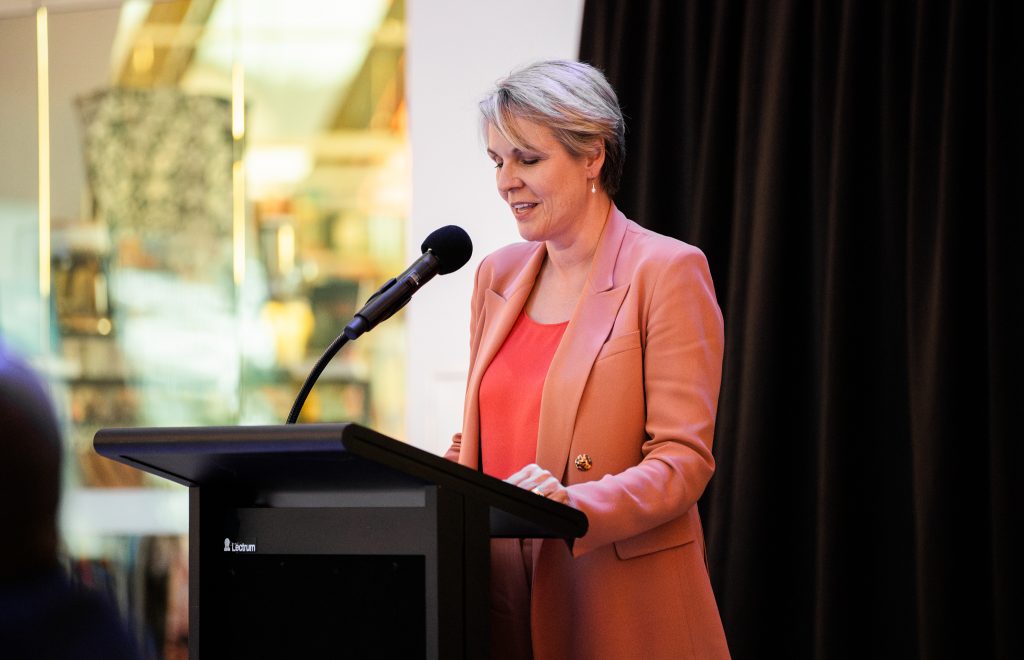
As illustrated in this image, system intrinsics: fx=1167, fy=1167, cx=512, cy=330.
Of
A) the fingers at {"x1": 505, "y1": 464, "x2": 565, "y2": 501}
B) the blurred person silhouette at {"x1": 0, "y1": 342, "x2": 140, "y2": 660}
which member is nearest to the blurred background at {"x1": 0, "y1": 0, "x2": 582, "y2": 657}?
the fingers at {"x1": 505, "y1": 464, "x2": 565, "y2": 501}

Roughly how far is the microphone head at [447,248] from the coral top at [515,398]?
0.21 m

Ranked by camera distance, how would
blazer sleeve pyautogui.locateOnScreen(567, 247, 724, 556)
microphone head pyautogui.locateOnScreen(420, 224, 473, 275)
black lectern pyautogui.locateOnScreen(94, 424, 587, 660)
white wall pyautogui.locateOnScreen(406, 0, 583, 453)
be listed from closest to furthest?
black lectern pyautogui.locateOnScreen(94, 424, 587, 660) → blazer sleeve pyautogui.locateOnScreen(567, 247, 724, 556) → microphone head pyautogui.locateOnScreen(420, 224, 473, 275) → white wall pyautogui.locateOnScreen(406, 0, 583, 453)

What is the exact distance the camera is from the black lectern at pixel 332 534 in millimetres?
1255

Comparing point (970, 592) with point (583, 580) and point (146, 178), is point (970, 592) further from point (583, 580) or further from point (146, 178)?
point (146, 178)

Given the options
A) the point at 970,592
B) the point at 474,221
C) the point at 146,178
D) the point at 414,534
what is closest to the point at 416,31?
the point at 474,221

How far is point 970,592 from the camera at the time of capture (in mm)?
3355

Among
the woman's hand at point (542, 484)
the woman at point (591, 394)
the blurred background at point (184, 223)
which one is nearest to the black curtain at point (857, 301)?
the blurred background at point (184, 223)

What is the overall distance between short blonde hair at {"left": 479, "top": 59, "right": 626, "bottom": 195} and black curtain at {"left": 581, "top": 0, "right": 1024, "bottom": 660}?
181 cm

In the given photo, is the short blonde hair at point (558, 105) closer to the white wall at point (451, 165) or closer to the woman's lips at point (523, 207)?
the woman's lips at point (523, 207)

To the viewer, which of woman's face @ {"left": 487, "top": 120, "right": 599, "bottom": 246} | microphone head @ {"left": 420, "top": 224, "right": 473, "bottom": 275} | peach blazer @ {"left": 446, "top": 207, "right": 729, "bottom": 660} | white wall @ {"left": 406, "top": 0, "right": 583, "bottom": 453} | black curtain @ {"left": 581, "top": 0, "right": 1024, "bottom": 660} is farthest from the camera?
white wall @ {"left": 406, "top": 0, "right": 583, "bottom": 453}

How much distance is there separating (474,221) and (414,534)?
3.23 meters

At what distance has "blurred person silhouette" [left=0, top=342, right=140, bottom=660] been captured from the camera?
1.06 m

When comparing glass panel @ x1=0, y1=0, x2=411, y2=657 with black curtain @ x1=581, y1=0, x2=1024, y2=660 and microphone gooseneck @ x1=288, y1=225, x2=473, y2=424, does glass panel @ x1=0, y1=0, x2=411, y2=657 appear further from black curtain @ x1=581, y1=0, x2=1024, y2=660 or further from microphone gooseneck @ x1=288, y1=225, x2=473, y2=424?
microphone gooseneck @ x1=288, y1=225, x2=473, y2=424

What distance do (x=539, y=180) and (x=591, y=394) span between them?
1.28 feet
